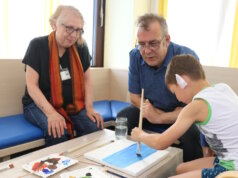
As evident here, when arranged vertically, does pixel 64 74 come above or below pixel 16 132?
above

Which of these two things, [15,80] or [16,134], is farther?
[15,80]

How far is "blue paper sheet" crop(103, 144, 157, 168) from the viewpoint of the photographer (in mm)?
1148

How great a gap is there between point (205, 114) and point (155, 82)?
0.78 meters

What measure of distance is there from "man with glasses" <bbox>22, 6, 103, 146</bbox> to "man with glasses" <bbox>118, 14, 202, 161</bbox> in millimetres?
320

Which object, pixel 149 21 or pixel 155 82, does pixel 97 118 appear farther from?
pixel 149 21

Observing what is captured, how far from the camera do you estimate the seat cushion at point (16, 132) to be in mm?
1538

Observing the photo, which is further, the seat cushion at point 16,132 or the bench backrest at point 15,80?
the bench backrest at point 15,80

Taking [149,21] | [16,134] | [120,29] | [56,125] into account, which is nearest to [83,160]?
[56,125]

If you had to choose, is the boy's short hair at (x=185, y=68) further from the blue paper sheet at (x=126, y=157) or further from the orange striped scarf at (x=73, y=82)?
the orange striped scarf at (x=73, y=82)

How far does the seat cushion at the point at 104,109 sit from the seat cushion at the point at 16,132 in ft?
2.01

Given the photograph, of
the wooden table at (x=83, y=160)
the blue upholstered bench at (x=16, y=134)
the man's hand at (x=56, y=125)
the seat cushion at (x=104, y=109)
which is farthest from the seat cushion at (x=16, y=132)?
the seat cushion at (x=104, y=109)

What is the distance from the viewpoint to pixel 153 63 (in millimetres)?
1729

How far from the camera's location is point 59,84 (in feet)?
6.00

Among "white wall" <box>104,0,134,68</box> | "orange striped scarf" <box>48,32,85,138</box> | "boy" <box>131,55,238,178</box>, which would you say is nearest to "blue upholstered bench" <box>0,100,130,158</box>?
"orange striped scarf" <box>48,32,85,138</box>
